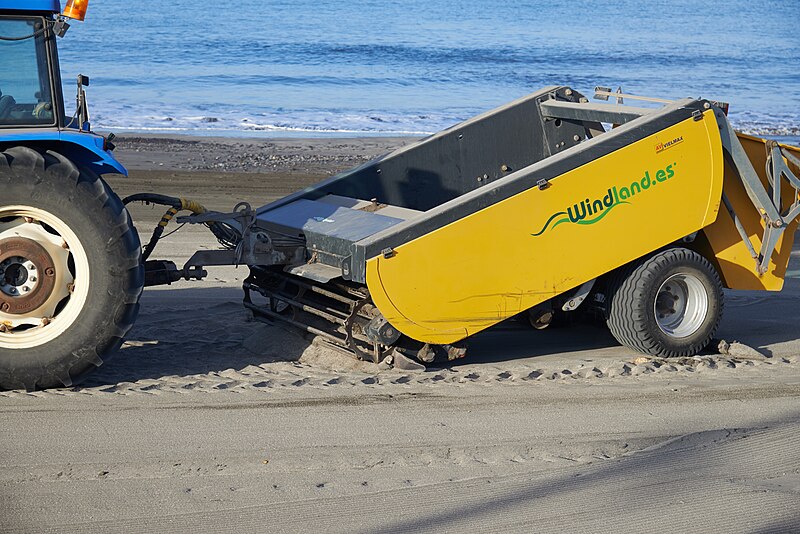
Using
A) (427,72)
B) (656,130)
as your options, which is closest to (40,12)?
(656,130)

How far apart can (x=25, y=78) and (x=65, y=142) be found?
0.38 m

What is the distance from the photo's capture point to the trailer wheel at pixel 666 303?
6.19 meters

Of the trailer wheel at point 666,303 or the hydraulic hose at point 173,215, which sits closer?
the hydraulic hose at point 173,215

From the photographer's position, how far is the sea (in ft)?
70.7

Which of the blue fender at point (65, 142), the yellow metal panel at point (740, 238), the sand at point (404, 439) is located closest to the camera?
the sand at point (404, 439)

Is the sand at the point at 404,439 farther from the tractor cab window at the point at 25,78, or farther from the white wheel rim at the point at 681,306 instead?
the tractor cab window at the point at 25,78

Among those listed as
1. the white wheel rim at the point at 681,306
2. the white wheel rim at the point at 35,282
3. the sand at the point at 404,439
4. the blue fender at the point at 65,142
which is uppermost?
the blue fender at the point at 65,142

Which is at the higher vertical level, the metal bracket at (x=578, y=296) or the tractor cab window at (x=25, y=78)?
the tractor cab window at (x=25, y=78)

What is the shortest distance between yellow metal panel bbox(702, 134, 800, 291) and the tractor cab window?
13.3 feet

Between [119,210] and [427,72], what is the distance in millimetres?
24236

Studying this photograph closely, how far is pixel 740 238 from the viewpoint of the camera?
661cm

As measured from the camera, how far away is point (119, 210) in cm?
525

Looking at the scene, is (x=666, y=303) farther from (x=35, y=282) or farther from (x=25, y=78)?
(x=25, y=78)

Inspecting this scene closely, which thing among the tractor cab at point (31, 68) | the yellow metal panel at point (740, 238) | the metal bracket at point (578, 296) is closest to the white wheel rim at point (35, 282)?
the tractor cab at point (31, 68)
